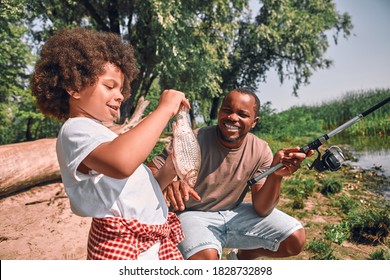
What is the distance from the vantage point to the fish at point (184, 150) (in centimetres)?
175

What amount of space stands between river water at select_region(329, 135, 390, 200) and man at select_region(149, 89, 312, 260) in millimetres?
3664

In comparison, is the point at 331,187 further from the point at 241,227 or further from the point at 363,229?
the point at 241,227

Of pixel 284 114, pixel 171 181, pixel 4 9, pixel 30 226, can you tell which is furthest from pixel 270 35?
pixel 171 181

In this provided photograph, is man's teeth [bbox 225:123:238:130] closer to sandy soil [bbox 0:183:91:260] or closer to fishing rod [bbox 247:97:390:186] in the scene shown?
fishing rod [bbox 247:97:390:186]

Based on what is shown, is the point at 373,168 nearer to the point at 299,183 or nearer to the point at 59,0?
the point at 299,183

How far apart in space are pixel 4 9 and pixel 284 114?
11813 mm

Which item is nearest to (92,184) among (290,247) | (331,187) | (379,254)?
(290,247)

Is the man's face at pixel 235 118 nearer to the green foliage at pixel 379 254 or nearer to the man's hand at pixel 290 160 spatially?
the man's hand at pixel 290 160

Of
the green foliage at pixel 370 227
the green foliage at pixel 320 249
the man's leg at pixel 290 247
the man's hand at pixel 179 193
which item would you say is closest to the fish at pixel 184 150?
the man's hand at pixel 179 193

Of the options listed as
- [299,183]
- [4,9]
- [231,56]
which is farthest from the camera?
[231,56]

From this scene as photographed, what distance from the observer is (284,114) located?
1612 centimetres

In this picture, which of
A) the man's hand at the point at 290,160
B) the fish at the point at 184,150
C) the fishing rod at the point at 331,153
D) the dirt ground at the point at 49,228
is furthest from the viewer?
the dirt ground at the point at 49,228

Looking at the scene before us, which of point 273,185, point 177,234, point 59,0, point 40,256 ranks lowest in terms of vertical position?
point 40,256

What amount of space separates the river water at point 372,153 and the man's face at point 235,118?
388cm
